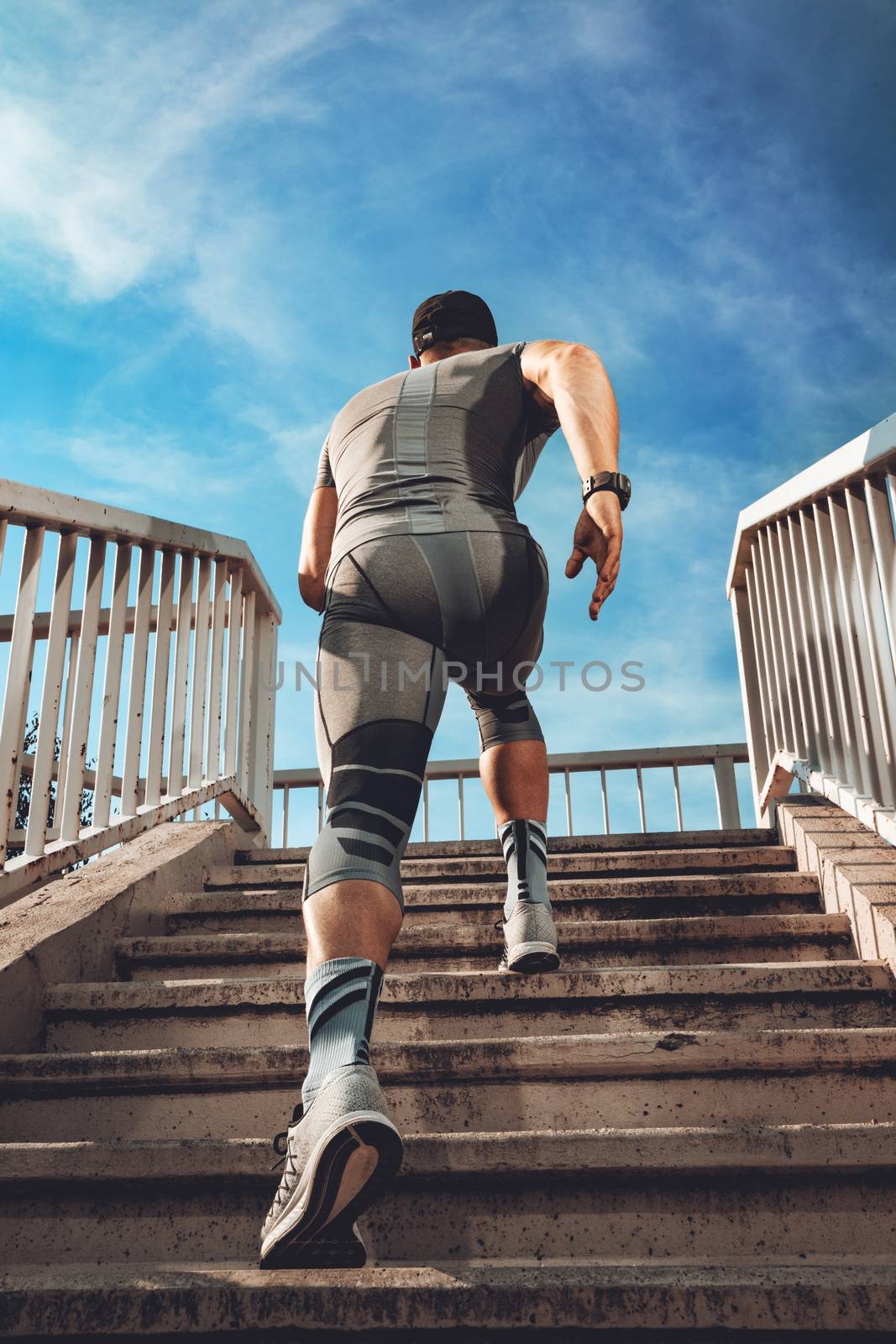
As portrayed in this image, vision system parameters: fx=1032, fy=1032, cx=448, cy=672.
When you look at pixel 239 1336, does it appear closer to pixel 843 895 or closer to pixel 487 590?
pixel 487 590

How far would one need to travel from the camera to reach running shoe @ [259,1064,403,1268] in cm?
131

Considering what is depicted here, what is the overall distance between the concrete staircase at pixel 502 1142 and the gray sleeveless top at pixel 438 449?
1014 mm

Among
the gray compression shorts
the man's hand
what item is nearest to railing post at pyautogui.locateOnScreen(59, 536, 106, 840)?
the gray compression shorts

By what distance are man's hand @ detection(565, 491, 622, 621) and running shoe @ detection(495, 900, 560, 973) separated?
2.32 ft

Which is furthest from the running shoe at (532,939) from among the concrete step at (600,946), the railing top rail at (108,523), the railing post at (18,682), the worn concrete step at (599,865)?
the railing top rail at (108,523)

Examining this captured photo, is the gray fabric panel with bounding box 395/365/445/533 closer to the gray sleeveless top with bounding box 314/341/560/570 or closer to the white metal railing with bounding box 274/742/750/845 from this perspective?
the gray sleeveless top with bounding box 314/341/560/570

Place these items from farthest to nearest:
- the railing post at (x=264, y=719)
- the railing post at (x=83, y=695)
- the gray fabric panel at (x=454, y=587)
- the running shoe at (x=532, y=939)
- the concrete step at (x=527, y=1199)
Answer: the railing post at (x=264, y=719) < the railing post at (x=83, y=695) < the running shoe at (x=532, y=939) < the gray fabric panel at (x=454, y=587) < the concrete step at (x=527, y=1199)

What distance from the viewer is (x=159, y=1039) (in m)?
2.29

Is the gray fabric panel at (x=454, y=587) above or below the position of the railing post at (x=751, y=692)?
below

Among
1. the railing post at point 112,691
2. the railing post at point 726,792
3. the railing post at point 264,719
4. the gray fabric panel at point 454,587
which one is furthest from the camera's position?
the railing post at point 726,792

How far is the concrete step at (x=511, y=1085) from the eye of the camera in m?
1.95

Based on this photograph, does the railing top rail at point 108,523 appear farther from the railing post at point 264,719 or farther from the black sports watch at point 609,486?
the black sports watch at point 609,486

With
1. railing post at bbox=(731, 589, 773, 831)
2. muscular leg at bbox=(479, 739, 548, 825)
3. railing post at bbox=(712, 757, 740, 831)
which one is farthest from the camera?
railing post at bbox=(712, 757, 740, 831)

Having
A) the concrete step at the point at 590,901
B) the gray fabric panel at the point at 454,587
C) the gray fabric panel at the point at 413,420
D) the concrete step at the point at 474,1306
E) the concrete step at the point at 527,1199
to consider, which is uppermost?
the gray fabric panel at the point at 413,420
